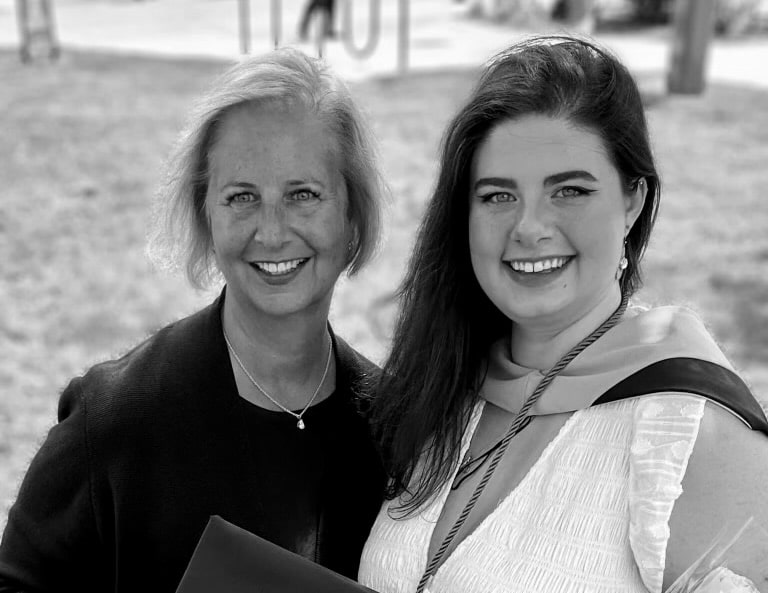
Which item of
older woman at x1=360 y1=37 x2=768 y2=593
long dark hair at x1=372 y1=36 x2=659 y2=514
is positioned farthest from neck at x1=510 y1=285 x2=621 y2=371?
long dark hair at x1=372 y1=36 x2=659 y2=514

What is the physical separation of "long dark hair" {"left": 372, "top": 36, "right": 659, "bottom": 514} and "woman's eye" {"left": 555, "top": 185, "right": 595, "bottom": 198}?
0.31 feet

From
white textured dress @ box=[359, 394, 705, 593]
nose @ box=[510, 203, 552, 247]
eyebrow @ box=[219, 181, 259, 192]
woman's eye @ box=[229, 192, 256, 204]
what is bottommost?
white textured dress @ box=[359, 394, 705, 593]

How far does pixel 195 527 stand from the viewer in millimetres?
2357

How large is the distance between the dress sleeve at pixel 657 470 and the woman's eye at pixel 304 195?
972 millimetres

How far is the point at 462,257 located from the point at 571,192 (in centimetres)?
38

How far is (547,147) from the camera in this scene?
207 cm

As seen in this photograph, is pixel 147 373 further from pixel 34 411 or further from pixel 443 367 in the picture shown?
pixel 34 411

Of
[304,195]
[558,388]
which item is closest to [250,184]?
[304,195]

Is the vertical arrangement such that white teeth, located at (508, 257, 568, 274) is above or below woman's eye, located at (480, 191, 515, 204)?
below

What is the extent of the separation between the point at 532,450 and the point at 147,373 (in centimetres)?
93

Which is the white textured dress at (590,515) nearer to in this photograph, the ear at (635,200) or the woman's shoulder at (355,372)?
the ear at (635,200)

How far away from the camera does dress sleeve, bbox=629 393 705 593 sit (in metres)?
1.86

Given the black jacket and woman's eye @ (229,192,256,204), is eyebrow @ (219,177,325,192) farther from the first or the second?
the black jacket

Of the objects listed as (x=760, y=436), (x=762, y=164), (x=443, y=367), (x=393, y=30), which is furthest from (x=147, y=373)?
(x=393, y=30)
